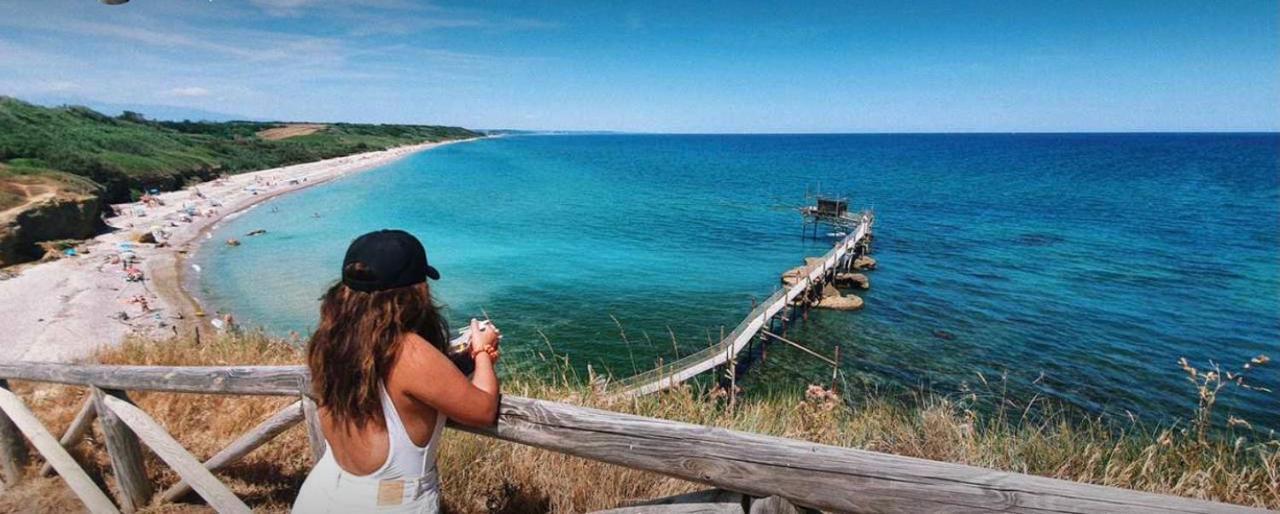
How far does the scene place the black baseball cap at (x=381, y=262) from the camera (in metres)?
1.94

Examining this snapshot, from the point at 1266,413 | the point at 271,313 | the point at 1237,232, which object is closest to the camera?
the point at 1266,413

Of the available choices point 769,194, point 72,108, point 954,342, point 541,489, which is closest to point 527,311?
point 954,342

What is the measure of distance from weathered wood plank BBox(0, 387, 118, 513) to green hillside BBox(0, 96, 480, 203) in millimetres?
42266

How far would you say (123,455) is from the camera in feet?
11.5

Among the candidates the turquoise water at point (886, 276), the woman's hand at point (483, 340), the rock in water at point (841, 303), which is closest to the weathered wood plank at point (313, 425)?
the woman's hand at point (483, 340)

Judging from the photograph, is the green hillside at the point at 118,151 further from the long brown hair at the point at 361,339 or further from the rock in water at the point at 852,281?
the long brown hair at the point at 361,339

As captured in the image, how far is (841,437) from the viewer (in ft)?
14.9

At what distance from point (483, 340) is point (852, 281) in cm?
2709

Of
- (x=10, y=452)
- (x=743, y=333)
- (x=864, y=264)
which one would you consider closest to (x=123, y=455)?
(x=10, y=452)

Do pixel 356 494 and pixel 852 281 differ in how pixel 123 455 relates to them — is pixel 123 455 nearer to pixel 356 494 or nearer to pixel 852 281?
pixel 356 494

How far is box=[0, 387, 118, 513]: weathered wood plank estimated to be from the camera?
11.1 ft

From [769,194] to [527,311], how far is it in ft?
155

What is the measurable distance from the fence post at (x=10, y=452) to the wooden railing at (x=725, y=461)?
5.21ft

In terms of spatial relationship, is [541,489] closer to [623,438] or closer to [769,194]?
[623,438]
